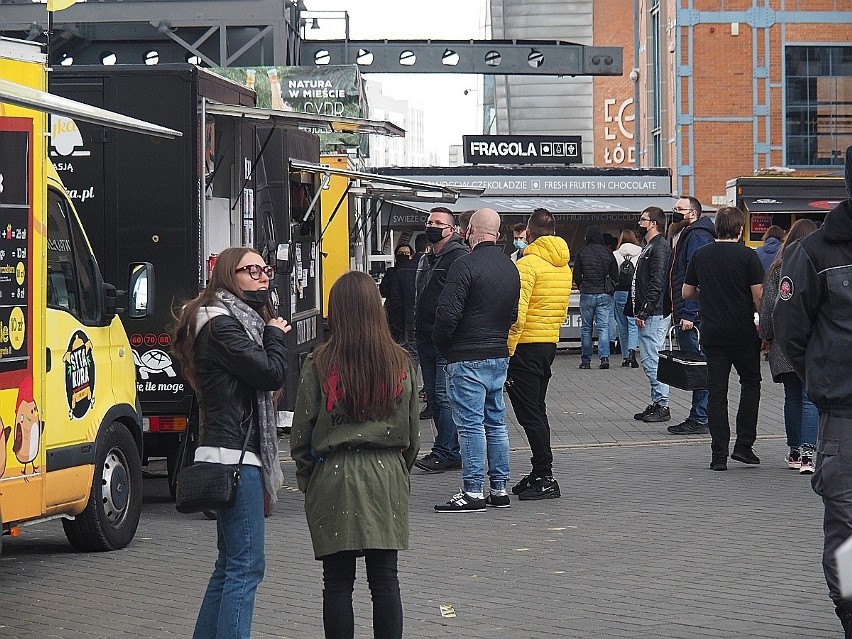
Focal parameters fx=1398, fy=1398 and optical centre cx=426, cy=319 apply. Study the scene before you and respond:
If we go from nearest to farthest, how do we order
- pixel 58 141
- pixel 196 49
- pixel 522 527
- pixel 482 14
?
pixel 522 527 < pixel 58 141 < pixel 196 49 < pixel 482 14

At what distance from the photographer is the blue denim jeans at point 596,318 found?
20281mm

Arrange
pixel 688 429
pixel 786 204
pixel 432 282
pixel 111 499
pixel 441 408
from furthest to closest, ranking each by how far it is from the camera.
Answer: pixel 786 204 → pixel 688 429 → pixel 441 408 → pixel 432 282 → pixel 111 499

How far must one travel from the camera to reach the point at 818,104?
34.5 metres

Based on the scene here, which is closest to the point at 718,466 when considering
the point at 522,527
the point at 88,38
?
the point at 522,527

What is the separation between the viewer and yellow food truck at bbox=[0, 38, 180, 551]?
271 inches

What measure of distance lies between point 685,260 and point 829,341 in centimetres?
740

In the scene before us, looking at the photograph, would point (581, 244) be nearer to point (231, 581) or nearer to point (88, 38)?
point (88, 38)

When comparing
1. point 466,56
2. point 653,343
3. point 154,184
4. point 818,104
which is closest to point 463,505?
point 154,184

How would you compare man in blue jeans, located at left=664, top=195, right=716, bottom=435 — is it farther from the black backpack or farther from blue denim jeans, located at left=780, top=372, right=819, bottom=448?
the black backpack

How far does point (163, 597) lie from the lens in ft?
23.2

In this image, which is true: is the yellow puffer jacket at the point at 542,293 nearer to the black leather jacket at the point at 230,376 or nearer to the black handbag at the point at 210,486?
the black leather jacket at the point at 230,376

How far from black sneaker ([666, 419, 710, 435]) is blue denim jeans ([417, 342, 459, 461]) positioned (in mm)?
2748

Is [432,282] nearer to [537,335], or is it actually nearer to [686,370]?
[537,335]

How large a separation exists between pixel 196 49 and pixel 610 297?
498 inches
